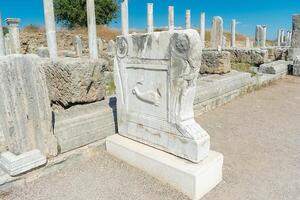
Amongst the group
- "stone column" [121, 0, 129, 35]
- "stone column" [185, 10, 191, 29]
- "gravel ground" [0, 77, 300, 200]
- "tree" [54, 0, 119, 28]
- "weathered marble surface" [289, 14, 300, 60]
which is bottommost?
"gravel ground" [0, 77, 300, 200]

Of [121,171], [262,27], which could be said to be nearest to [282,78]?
[121,171]

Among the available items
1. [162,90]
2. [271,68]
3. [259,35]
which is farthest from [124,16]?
[259,35]

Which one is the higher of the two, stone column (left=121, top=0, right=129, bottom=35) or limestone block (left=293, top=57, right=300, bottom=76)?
stone column (left=121, top=0, right=129, bottom=35)

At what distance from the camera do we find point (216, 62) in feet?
22.0

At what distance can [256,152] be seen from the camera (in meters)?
3.29

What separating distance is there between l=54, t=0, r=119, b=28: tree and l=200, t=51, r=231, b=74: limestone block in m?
23.9

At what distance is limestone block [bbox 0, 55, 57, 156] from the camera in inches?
95.2

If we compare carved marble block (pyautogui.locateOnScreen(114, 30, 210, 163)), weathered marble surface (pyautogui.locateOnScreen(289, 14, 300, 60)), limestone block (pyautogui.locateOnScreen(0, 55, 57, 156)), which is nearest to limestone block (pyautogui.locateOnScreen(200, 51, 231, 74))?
carved marble block (pyautogui.locateOnScreen(114, 30, 210, 163))

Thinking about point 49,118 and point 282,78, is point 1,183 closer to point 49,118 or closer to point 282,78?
point 49,118

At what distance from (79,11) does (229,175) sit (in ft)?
95.1

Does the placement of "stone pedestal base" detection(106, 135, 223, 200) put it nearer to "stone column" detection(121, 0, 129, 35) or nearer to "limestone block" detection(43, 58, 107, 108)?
"limestone block" detection(43, 58, 107, 108)

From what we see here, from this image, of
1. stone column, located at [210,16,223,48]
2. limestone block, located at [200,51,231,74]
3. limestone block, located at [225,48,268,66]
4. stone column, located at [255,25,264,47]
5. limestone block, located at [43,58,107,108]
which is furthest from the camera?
stone column, located at [255,25,264,47]

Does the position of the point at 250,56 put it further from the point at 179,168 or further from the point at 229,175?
the point at 179,168

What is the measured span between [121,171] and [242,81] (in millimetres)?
4639
